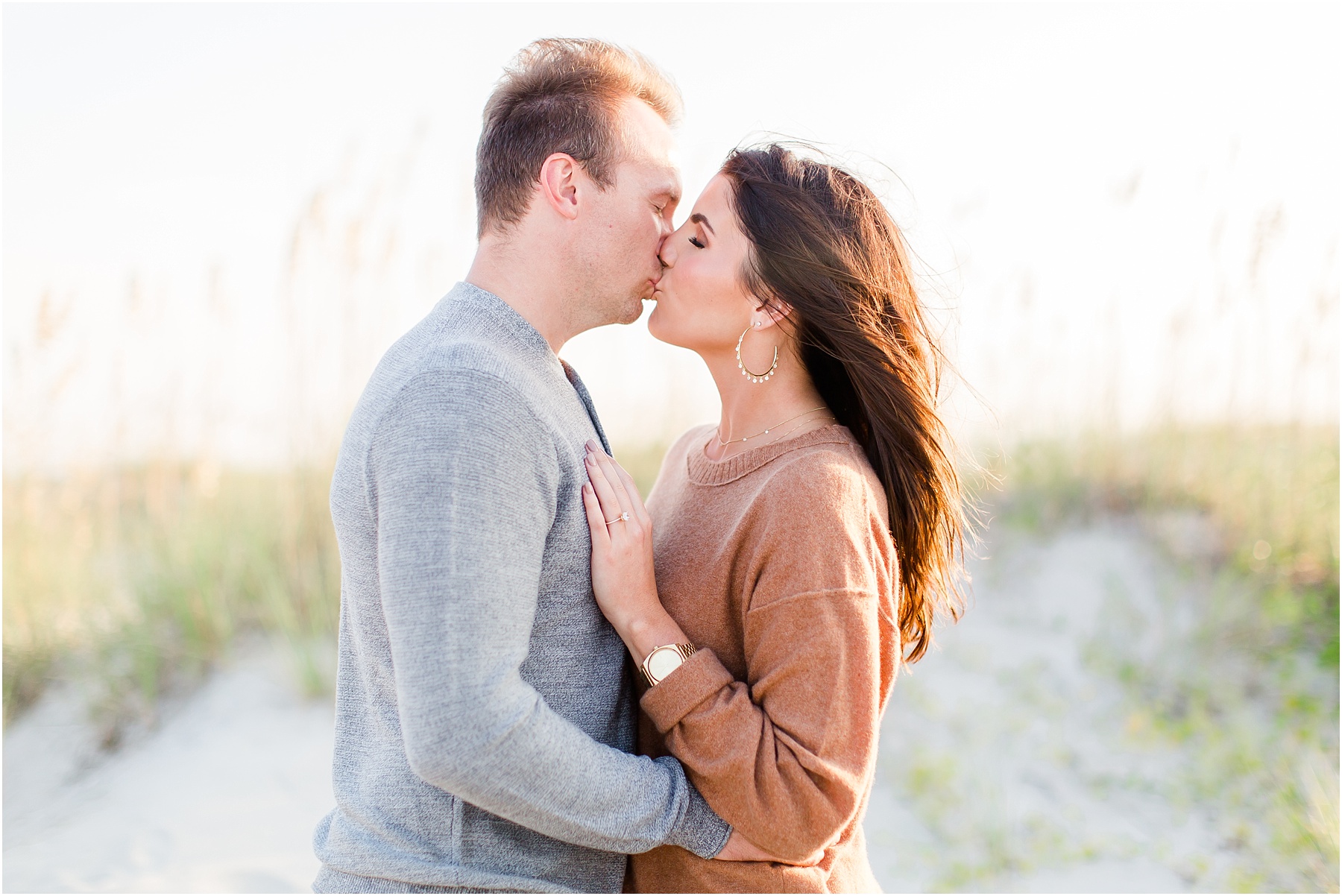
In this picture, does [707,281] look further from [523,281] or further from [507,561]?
[507,561]

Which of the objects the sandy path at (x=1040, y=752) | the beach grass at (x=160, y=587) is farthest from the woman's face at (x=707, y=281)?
the beach grass at (x=160, y=587)

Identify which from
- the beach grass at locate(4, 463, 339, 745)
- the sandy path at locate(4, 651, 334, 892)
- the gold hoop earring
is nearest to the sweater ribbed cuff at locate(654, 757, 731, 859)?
the gold hoop earring

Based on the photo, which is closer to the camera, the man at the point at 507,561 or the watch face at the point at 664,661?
the man at the point at 507,561

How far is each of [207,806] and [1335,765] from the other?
5.44 m

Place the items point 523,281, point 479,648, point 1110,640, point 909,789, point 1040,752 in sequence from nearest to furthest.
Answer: point 479,648
point 523,281
point 909,789
point 1040,752
point 1110,640

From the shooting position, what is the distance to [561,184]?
1977 millimetres

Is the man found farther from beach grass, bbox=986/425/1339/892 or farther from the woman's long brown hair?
beach grass, bbox=986/425/1339/892

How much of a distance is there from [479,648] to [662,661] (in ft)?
1.48

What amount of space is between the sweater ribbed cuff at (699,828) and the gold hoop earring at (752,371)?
3.11ft

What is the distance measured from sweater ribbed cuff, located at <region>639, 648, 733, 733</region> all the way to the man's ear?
3.39 feet

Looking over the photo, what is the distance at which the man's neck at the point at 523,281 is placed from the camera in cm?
190

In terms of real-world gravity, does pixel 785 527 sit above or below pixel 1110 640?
above

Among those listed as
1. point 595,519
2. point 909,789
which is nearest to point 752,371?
point 595,519

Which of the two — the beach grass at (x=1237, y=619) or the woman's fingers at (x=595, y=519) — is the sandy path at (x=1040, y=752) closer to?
the beach grass at (x=1237, y=619)
